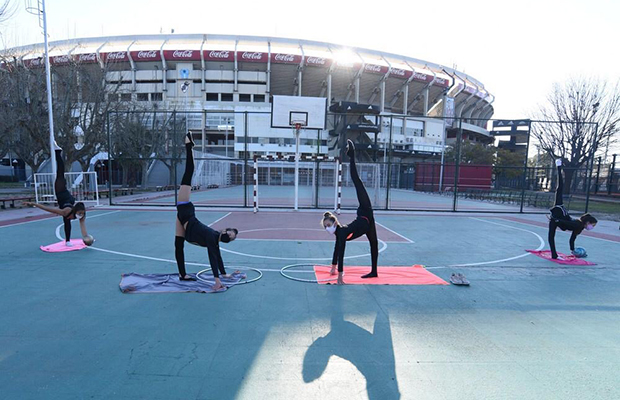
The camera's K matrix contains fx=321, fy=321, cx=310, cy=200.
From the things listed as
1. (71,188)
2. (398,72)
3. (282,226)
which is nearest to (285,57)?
(398,72)

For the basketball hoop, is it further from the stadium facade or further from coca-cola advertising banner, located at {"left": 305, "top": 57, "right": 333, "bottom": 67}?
coca-cola advertising banner, located at {"left": 305, "top": 57, "right": 333, "bottom": 67}

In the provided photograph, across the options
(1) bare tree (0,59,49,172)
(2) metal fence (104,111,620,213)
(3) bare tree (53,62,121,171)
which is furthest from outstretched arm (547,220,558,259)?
(1) bare tree (0,59,49,172)

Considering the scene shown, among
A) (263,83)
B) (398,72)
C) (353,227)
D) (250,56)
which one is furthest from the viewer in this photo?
(398,72)

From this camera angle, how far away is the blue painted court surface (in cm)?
285

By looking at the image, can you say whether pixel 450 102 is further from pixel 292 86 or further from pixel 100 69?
pixel 100 69

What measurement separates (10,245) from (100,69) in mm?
17070

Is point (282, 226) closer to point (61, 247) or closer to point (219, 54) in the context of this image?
point (61, 247)

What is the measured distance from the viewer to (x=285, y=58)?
47125 millimetres

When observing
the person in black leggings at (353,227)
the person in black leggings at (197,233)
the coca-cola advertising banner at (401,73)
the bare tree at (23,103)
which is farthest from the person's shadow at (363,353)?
the coca-cola advertising banner at (401,73)

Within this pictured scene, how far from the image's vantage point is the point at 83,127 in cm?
1912

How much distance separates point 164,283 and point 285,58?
4735cm

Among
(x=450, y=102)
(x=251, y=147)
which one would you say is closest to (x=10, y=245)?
(x=251, y=147)

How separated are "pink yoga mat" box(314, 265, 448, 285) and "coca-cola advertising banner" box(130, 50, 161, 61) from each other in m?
50.0

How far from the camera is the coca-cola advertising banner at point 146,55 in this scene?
45594 mm
